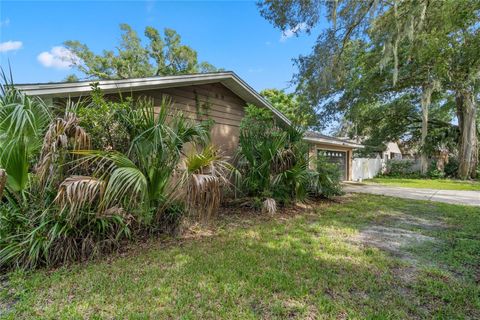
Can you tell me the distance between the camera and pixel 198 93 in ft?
23.2

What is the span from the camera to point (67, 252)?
3.54 m

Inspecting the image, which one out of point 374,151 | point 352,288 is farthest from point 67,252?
point 374,151

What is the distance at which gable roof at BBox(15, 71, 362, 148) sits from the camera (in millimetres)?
4117

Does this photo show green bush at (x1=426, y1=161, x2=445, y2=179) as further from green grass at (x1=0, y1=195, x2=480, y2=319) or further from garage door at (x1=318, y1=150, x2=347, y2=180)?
green grass at (x1=0, y1=195, x2=480, y2=319)

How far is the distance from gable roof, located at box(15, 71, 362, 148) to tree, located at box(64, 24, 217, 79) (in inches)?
688

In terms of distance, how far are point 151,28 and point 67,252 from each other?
80.9ft

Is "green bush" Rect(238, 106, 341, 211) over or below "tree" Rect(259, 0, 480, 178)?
below

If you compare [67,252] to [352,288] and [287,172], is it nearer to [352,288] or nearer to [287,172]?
[352,288]

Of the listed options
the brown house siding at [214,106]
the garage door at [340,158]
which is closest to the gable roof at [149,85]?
the brown house siding at [214,106]

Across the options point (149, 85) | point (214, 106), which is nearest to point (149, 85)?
point (149, 85)

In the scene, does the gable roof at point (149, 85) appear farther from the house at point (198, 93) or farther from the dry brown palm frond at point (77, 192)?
the dry brown palm frond at point (77, 192)

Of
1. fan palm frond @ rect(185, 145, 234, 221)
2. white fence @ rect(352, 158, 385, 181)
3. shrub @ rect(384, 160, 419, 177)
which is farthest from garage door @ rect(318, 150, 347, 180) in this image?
fan palm frond @ rect(185, 145, 234, 221)

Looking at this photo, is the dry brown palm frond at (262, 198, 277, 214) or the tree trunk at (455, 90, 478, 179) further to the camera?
the tree trunk at (455, 90, 478, 179)

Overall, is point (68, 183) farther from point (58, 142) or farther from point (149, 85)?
point (149, 85)
